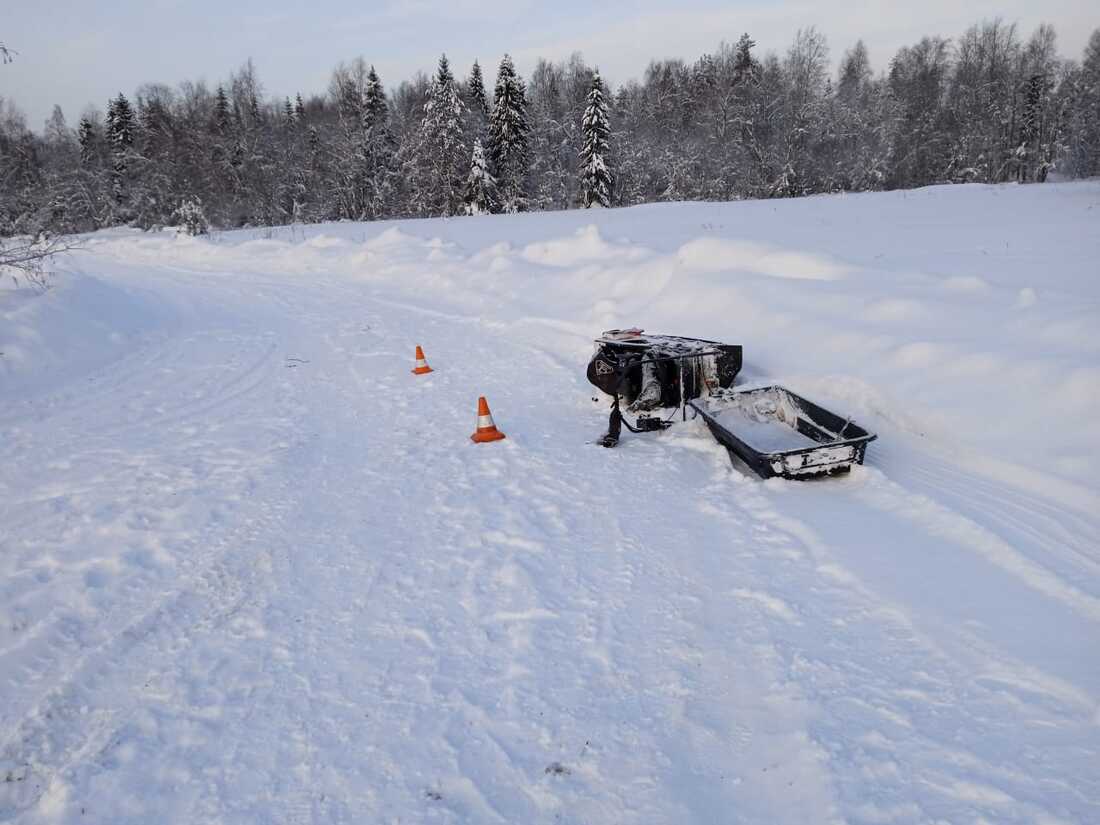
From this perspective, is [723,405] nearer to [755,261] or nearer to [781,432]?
[781,432]

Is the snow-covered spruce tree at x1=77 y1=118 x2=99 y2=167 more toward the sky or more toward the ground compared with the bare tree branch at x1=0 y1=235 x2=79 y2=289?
more toward the sky

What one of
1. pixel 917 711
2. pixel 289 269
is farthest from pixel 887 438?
pixel 289 269

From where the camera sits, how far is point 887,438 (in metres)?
6.52

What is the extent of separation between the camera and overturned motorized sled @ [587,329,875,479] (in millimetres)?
5629

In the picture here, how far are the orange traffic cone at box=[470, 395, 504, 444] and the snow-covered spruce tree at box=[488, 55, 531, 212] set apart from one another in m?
37.0

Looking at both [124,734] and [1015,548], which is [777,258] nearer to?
[1015,548]

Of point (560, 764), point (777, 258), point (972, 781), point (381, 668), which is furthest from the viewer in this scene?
point (777, 258)

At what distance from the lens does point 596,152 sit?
39.4 meters

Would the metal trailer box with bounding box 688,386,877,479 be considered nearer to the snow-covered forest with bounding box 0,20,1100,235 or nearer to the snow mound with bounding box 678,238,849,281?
the snow mound with bounding box 678,238,849,281

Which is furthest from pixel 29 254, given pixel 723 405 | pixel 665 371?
pixel 723 405

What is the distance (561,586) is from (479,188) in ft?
127

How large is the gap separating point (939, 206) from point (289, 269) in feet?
69.8

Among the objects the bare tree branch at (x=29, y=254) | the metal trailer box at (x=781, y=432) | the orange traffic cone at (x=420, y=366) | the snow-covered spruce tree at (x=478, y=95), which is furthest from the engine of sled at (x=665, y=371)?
the snow-covered spruce tree at (x=478, y=95)

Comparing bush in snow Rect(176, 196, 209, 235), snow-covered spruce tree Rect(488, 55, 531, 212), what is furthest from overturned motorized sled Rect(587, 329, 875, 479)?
Result: snow-covered spruce tree Rect(488, 55, 531, 212)
